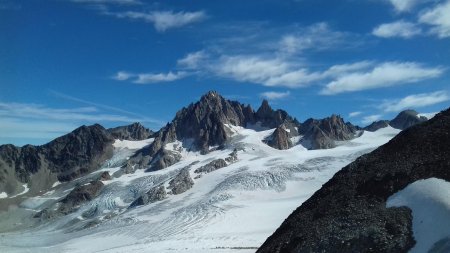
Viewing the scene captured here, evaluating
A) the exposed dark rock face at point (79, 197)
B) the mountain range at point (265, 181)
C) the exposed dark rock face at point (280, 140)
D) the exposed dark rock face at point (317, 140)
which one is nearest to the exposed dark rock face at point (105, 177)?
the mountain range at point (265, 181)

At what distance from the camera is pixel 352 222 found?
26.2 meters

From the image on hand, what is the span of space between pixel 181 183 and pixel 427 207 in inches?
4448

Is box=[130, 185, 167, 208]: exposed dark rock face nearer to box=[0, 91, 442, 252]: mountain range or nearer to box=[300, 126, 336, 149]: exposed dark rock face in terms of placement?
box=[0, 91, 442, 252]: mountain range

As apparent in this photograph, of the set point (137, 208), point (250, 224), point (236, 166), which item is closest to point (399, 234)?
point (250, 224)

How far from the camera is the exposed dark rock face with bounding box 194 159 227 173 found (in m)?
150

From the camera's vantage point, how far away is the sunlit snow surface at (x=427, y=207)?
876 inches

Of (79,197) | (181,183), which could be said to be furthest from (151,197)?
(79,197)

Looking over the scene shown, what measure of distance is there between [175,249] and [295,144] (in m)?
130

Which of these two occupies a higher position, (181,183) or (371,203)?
(181,183)

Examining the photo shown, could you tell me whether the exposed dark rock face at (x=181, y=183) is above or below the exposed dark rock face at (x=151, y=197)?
above

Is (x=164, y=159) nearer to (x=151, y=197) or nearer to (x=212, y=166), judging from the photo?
(x=212, y=166)

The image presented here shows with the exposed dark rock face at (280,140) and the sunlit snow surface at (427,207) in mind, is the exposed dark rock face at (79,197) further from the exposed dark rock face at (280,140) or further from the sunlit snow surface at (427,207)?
the sunlit snow surface at (427,207)

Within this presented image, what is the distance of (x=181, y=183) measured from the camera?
13488 centimetres

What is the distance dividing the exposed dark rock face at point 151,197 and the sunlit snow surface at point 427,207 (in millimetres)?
104905
